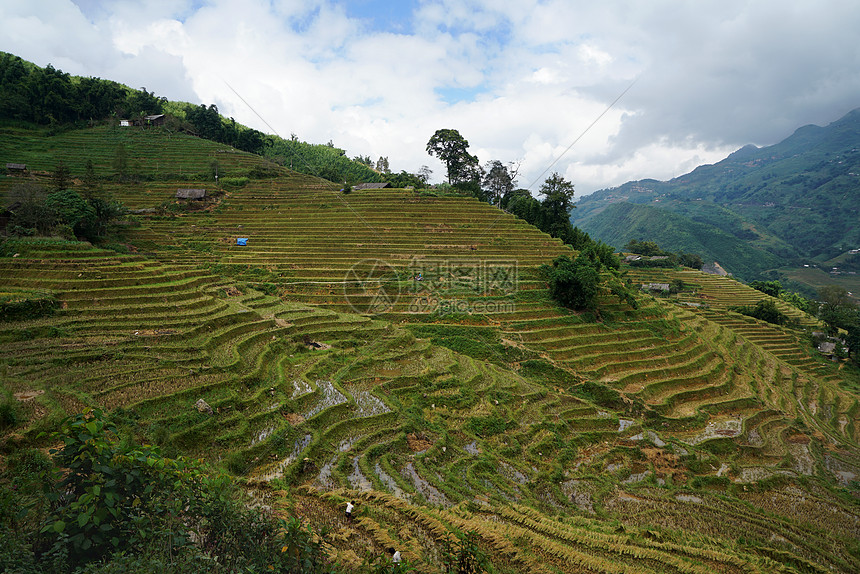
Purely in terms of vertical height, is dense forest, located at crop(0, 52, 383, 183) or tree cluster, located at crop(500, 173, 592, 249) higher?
dense forest, located at crop(0, 52, 383, 183)

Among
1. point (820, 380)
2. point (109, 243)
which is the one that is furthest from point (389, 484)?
point (820, 380)

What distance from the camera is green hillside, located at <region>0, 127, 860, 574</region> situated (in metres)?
8.28

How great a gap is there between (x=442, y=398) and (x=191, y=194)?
34.7 m

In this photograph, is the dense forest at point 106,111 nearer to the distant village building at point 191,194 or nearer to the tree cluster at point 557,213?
the distant village building at point 191,194

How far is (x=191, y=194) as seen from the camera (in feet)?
117

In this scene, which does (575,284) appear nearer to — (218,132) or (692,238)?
(218,132)

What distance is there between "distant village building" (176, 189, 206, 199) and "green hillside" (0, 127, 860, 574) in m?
7.97

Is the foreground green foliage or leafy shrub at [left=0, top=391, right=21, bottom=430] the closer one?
the foreground green foliage

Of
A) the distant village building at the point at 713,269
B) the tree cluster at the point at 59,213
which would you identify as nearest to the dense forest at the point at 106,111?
the tree cluster at the point at 59,213

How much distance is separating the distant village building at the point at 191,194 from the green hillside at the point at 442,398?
26.2 feet

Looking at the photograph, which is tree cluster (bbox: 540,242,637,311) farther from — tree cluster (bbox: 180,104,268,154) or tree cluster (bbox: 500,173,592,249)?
tree cluster (bbox: 180,104,268,154)

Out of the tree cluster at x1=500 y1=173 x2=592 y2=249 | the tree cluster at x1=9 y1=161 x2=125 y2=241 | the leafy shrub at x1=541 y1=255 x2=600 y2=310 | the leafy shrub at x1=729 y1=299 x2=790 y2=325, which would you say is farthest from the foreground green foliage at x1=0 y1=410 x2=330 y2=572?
the leafy shrub at x1=729 y1=299 x2=790 y2=325

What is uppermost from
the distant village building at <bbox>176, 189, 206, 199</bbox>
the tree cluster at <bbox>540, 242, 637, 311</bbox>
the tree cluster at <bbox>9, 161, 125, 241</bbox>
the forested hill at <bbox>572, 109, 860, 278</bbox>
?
the forested hill at <bbox>572, 109, 860, 278</bbox>

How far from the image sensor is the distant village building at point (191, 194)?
A: 35438 mm
